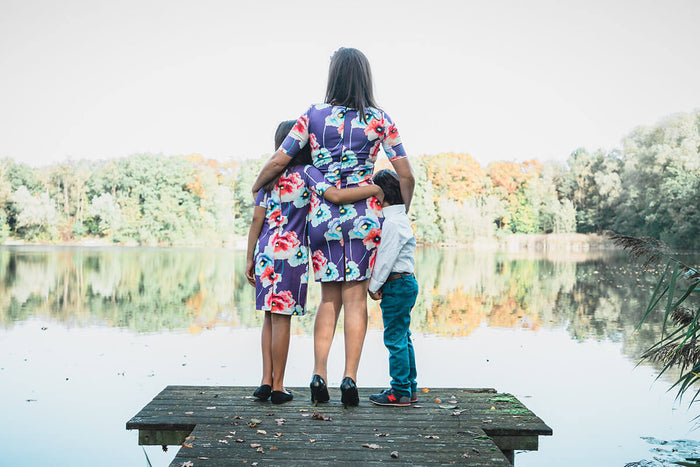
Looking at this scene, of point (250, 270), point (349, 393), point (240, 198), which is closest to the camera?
point (349, 393)

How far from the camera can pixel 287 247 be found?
311cm

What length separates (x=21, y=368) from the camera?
631 centimetres

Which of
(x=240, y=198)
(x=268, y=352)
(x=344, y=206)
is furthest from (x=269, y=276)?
(x=240, y=198)

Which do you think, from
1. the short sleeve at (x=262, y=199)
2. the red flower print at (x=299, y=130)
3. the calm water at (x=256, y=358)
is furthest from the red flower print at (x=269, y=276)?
the calm water at (x=256, y=358)

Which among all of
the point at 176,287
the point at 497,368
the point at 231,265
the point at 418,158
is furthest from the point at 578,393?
the point at 418,158

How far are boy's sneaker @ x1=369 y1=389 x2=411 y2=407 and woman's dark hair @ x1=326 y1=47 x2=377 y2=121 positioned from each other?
1.33 meters

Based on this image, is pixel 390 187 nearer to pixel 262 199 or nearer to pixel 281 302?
pixel 262 199

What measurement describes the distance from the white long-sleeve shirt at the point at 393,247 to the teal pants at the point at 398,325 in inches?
2.8

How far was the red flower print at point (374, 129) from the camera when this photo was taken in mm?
3051

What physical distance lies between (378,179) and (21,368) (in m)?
4.91

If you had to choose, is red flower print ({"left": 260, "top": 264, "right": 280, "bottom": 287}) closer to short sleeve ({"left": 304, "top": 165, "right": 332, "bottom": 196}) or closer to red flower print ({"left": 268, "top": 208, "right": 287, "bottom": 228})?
red flower print ({"left": 268, "top": 208, "right": 287, "bottom": 228})

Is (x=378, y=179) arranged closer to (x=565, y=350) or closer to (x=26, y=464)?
(x=26, y=464)

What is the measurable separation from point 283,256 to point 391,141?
0.77m

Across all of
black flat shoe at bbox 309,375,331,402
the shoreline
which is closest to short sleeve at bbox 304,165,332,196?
black flat shoe at bbox 309,375,331,402
